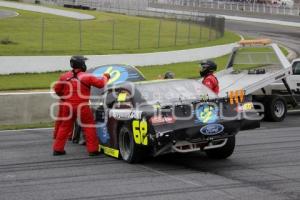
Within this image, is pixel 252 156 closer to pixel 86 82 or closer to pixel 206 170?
pixel 206 170

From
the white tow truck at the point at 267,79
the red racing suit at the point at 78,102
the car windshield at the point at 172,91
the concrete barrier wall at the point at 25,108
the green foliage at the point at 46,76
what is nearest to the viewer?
the car windshield at the point at 172,91

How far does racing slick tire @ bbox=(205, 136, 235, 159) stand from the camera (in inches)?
408

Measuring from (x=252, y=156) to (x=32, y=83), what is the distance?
13831 millimetres

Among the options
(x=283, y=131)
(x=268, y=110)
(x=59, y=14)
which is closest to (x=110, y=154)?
(x=283, y=131)

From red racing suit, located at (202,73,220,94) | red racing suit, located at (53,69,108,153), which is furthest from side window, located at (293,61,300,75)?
red racing suit, located at (53,69,108,153)

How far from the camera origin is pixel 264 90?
17047mm

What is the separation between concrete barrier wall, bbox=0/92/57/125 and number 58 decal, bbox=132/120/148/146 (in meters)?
6.89

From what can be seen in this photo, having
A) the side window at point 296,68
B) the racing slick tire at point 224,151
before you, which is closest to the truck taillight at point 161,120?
the racing slick tire at point 224,151

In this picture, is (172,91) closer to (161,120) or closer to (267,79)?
(161,120)

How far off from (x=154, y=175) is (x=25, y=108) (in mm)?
7703

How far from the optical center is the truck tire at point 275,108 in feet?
52.3

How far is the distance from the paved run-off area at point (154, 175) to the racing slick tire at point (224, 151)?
12 centimetres

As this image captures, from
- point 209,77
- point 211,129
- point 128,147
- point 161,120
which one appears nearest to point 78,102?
point 128,147

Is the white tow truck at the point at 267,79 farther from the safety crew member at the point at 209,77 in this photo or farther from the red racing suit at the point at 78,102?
the red racing suit at the point at 78,102
